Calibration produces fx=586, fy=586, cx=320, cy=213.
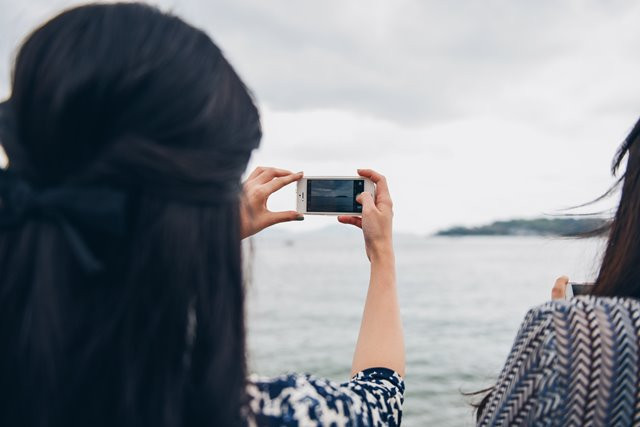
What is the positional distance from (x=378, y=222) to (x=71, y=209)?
100 cm

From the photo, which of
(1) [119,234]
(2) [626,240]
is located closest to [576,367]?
(2) [626,240]

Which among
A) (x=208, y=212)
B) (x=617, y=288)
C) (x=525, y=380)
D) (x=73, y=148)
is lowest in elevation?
(x=525, y=380)

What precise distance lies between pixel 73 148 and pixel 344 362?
41.9 feet

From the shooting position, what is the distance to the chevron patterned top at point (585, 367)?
1.13m

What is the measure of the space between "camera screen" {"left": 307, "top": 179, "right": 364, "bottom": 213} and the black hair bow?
1.41m

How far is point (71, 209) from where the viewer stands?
93cm

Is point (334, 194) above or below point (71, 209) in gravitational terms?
above

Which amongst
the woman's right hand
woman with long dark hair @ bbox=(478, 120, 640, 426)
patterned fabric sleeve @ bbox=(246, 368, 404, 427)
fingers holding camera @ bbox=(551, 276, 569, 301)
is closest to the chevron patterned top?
woman with long dark hair @ bbox=(478, 120, 640, 426)

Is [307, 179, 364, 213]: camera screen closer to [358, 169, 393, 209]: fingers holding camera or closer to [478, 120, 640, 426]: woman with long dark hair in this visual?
[358, 169, 393, 209]: fingers holding camera

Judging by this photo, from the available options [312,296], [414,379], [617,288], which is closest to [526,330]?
[617,288]

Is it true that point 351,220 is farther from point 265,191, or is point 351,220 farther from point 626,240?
point 626,240

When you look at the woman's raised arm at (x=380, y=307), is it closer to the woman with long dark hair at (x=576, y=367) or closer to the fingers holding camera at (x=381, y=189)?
the fingers holding camera at (x=381, y=189)

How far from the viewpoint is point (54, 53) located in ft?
3.12

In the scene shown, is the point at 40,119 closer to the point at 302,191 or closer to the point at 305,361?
the point at 302,191
